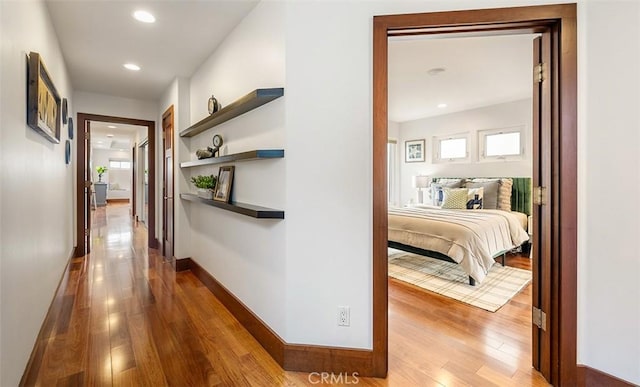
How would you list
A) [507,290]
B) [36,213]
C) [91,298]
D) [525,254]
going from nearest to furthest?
[36,213] < [91,298] < [507,290] < [525,254]

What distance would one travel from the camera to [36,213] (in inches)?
69.3

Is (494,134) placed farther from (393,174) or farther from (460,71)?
(393,174)

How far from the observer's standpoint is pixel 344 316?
5.41ft

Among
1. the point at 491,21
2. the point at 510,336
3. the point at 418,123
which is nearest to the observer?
the point at 491,21

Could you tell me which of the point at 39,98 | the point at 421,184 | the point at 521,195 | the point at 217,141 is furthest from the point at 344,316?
the point at 421,184

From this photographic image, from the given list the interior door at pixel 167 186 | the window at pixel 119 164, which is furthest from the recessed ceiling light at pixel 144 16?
the window at pixel 119 164

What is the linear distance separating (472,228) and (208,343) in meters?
2.69

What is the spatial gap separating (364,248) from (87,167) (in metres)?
4.63

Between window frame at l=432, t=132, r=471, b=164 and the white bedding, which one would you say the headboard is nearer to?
the white bedding

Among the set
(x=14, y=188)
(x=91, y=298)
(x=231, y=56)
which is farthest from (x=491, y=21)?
(x=91, y=298)

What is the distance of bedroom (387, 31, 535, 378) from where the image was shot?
224 centimetres

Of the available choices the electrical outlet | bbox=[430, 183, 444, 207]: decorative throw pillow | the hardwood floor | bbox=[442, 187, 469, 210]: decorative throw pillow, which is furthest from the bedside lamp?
the electrical outlet

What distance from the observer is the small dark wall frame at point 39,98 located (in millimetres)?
1601

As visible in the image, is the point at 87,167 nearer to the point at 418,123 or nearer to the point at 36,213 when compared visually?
the point at 36,213
